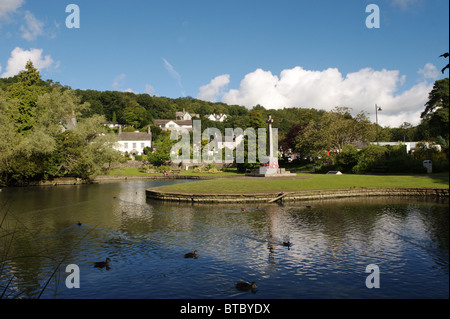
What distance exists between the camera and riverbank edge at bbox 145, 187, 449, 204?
31031 millimetres

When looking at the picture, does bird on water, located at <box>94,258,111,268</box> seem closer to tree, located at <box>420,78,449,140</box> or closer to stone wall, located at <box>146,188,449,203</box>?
tree, located at <box>420,78,449,140</box>

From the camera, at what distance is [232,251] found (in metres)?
16.0

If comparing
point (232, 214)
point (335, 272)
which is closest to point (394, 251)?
point (335, 272)

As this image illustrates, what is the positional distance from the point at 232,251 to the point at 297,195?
1718cm

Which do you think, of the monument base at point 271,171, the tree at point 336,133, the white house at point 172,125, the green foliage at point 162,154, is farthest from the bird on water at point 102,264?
the white house at point 172,125

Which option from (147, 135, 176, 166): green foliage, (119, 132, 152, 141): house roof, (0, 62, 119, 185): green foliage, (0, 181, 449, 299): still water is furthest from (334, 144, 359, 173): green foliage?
(119, 132, 152, 141): house roof

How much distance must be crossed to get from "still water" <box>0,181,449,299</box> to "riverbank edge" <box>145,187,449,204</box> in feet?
10.7

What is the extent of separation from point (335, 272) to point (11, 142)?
5108 centimetres

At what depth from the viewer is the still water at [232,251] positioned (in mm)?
11362

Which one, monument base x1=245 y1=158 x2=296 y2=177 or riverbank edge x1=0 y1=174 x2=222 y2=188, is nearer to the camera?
monument base x1=245 y1=158 x2=296 y2=177

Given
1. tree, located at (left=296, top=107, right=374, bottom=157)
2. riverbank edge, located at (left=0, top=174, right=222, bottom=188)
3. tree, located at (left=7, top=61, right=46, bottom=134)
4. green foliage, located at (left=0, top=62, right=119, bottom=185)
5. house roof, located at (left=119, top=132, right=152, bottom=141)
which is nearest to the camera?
green foliage, located at (left=0, top=62, right=119, bottom=185)

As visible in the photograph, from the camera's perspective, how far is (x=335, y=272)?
41.8 feet
